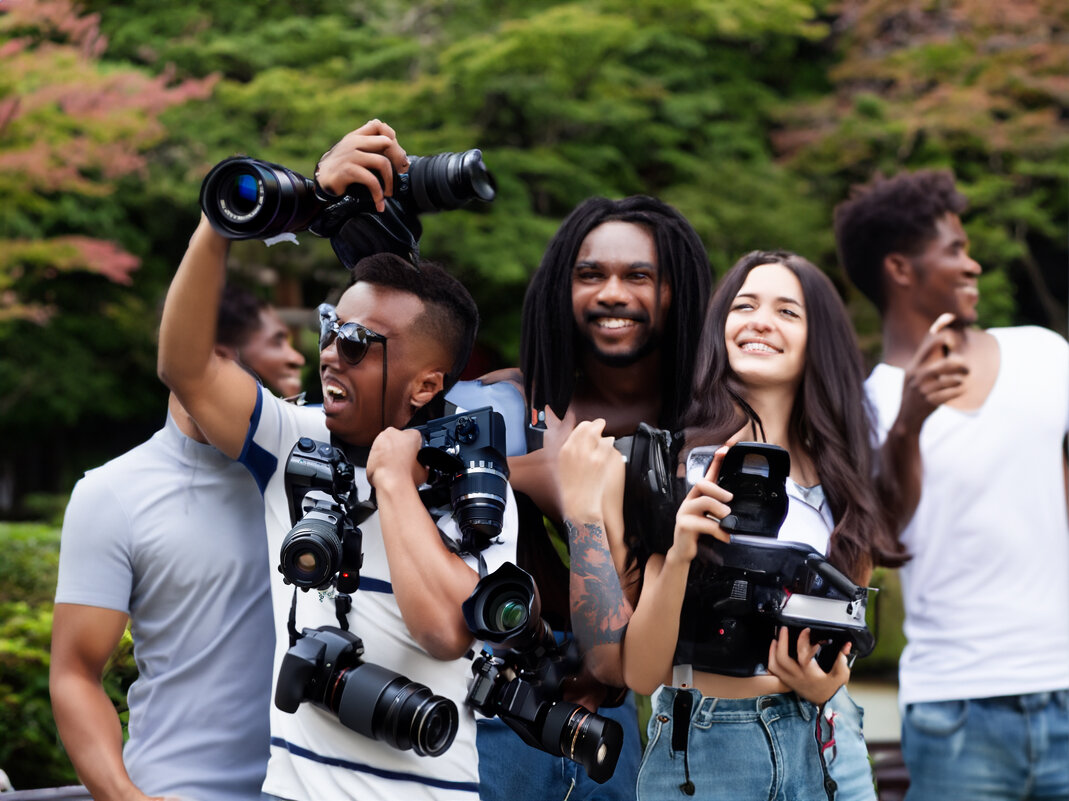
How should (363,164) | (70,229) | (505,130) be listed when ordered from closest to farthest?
(363,164) → (505,130) → (70,229)

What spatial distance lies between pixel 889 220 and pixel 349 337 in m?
2.26

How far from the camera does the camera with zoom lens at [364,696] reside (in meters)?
2.11

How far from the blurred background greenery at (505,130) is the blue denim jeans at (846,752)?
7782 millimetres

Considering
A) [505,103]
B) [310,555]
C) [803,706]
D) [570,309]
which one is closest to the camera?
[310,555]

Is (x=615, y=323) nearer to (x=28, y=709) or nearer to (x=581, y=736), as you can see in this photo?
(x=581, y=736)

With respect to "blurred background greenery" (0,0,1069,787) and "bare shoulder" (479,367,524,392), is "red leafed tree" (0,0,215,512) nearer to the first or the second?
"blurred background greenery" (0,0,1069,787)

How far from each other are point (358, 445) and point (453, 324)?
36cm

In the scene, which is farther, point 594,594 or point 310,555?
point 594,594

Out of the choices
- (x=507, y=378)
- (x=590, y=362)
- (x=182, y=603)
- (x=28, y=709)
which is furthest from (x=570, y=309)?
(x=28, y=709)

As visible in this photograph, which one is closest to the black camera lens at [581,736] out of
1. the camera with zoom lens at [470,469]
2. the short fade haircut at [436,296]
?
the camera with zoom lens at [470,469]

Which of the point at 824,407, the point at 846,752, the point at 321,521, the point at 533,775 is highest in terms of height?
the point at 824,407

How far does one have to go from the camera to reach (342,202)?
2178 millimetres

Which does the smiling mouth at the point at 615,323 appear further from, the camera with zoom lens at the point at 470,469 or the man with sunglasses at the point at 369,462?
the camera with zoom lens at the point at 470,469

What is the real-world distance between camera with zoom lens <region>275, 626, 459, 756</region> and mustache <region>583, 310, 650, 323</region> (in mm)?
→ 1054
